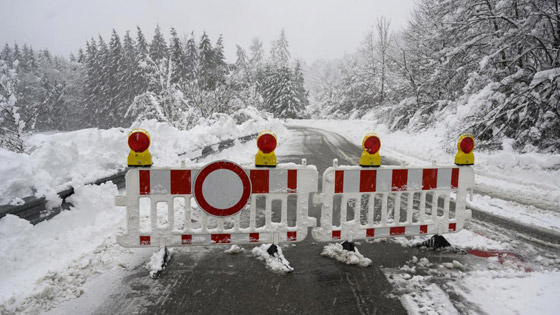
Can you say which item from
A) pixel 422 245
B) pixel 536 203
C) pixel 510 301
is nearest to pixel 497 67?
pixel 536 203

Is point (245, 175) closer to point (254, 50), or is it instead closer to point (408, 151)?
point (408, 151)

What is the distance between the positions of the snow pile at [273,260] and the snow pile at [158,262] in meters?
0.98

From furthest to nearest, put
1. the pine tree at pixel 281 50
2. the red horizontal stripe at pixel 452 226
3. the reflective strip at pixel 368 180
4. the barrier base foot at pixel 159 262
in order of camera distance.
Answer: the pine tree at pixel 281 50 < the red horizontal stripe at pixel 452 226 < the reflective strip at pixel 368 180 < the barrier base foot at pixel 159 262

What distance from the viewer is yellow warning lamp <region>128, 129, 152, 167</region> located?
3297mm

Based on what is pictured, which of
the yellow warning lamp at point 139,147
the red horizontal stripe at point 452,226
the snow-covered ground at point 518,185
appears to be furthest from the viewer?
the snow-covered ground at point 518,185

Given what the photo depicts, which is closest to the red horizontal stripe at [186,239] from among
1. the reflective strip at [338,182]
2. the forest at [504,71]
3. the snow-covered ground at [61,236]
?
the snow-covered ground at [61,236]

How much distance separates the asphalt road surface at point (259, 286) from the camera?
287 cm

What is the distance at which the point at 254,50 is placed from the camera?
231 feet

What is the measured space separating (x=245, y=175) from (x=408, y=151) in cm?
1262

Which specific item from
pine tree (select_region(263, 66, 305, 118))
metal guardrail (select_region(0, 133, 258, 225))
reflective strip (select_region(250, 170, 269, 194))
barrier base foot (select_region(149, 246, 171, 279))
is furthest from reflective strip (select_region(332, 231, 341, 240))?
pine tree (select_region(263, 66, 305, 118))

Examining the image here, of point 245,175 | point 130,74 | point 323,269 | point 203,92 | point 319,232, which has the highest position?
point 130,74

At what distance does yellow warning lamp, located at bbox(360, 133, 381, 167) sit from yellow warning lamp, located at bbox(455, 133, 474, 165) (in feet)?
3.57

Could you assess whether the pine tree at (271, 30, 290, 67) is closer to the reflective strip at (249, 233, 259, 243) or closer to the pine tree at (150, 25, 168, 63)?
the pine tree at (150, 25, 168, 63)

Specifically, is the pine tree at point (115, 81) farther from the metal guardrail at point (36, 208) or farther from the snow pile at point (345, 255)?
the snow pile at point (345, 255)
